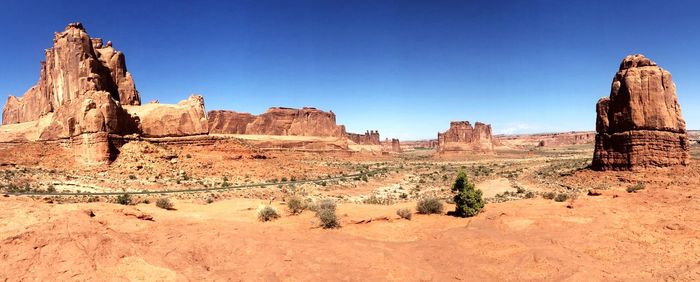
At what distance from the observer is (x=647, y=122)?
108ft

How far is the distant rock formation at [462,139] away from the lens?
102750 mm

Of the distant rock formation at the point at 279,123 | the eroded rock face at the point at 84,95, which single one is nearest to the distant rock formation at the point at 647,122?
the eroded rock face at the point at 84,95

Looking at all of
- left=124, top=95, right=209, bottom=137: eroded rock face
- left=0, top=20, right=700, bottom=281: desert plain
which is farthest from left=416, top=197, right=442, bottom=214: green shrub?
left=124, top=95, right=209, bottom=137: eroded rock face

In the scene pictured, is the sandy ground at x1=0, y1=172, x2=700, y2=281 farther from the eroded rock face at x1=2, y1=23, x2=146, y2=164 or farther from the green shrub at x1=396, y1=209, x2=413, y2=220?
the eroded rock face at x1=2, y1=23, x2=146, y2=164

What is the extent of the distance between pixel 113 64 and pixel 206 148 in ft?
61.1

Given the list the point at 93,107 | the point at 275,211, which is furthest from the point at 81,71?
the point at 275,211

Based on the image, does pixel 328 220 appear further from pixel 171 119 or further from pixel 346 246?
pixel 171 119

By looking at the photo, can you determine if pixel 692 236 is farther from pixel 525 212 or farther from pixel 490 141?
pixel 490 141

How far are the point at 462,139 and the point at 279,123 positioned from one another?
168ft

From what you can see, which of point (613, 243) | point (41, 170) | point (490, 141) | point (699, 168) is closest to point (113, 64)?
point (41, 170)

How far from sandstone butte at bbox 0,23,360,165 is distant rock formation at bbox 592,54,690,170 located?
138 feet

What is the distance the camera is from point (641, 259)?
10.9 metres

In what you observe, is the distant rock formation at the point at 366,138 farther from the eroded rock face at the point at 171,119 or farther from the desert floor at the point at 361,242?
the desert floor at the point at 361,242

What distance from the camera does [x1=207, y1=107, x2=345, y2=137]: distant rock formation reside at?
3696 inches
